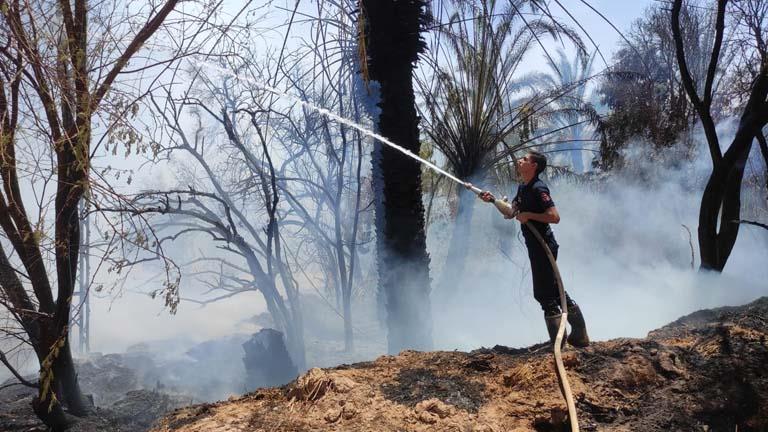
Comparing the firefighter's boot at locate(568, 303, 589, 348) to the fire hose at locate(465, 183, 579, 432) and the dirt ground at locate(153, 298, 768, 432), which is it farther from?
the dirt ground at locate(153, 298, 768, 432)

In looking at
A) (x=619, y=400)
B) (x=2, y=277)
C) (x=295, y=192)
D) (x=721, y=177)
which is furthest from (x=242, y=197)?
(x=619, y=400)

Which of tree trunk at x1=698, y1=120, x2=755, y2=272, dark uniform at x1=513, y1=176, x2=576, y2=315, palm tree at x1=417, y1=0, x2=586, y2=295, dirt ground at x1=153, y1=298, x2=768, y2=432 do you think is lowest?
dirt ground at x1=153, y1=298, x2=768, y2=432

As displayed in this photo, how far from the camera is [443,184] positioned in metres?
14.1

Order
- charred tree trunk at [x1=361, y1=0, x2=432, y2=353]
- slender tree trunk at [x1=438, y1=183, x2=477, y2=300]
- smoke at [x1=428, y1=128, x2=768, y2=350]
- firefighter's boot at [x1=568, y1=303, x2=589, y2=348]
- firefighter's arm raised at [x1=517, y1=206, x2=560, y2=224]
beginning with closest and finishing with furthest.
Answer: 1. firefighter's arm raised at [x1=517, y1=206, x2=560, y2=224]
2. firefighter's boot at [x1=568, y1=303, x2=589, y2=348]
3. charred tree trunk at [x1=361, y1=0, x2=432, y2=353]
4. smoke at [x1=428, y1=128, x2=768, y2=350]
5. slender tree trunk at [x1=438, y1=183, x2=477, y2=300]

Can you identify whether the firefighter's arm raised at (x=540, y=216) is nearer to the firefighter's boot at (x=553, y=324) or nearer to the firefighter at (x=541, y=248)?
the firefighter at (x=541, y=248)

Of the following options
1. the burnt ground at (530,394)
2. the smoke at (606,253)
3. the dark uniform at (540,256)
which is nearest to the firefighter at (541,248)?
the dark uniform at (540,256)

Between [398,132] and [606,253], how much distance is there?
31.5 feet

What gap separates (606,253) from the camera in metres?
14.6

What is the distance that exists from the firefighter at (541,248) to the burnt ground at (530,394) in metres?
0.36

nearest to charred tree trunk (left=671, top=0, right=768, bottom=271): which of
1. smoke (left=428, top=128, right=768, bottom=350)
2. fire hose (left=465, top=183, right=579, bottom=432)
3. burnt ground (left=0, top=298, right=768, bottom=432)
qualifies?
smoke (left=428, top=128, right=768, bottom=350)

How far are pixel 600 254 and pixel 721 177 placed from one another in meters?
7.85

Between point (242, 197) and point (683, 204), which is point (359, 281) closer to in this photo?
point (242, 197)

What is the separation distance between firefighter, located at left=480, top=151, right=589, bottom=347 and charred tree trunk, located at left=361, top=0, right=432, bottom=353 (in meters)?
3.57

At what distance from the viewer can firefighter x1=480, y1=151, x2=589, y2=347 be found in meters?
4.04
